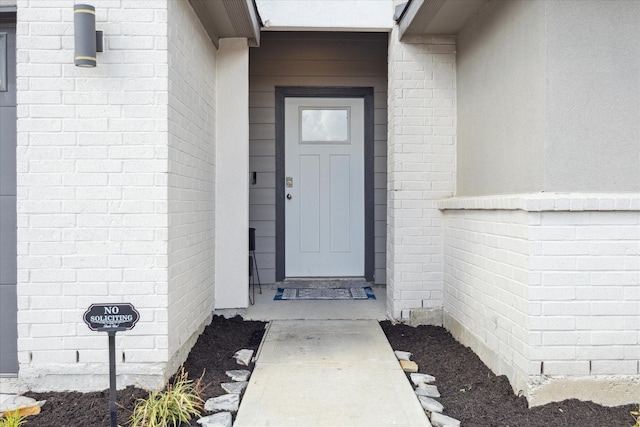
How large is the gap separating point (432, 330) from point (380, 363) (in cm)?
86

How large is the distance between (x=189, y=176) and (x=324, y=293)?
2.17 m

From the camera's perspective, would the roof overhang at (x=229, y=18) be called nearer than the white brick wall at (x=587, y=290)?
No

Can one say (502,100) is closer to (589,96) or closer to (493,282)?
(589,96)

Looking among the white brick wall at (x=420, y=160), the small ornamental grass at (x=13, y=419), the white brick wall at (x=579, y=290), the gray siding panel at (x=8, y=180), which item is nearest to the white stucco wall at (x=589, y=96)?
the white brick wall at (x=579, y=290)

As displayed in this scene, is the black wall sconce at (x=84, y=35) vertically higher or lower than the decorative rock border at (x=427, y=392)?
higher

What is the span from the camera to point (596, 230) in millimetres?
2385

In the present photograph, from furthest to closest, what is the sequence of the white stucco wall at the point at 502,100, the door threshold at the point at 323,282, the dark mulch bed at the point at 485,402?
the door threshold at the point at 323,282
the white stucco wall at the point at 502,100
the dark mulch bed at the point at 485,402

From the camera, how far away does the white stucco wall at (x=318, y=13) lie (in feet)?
13.3

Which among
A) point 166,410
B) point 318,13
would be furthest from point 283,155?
point 166,410

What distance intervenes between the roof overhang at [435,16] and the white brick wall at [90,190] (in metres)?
1.73

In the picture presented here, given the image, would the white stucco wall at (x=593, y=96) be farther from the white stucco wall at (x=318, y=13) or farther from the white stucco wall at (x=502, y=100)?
the white stucco wall at (x=318, y=13)

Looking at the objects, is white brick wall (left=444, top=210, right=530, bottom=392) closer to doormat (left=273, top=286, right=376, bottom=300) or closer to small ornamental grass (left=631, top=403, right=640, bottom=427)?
small ornamental grass (left=631, top=403, right=640, bottom=427)

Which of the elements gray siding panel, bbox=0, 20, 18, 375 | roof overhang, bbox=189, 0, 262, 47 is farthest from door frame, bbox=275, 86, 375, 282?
gray siding panel, bbox=0, 20, 18, 375

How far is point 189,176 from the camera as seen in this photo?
10.4 ft
